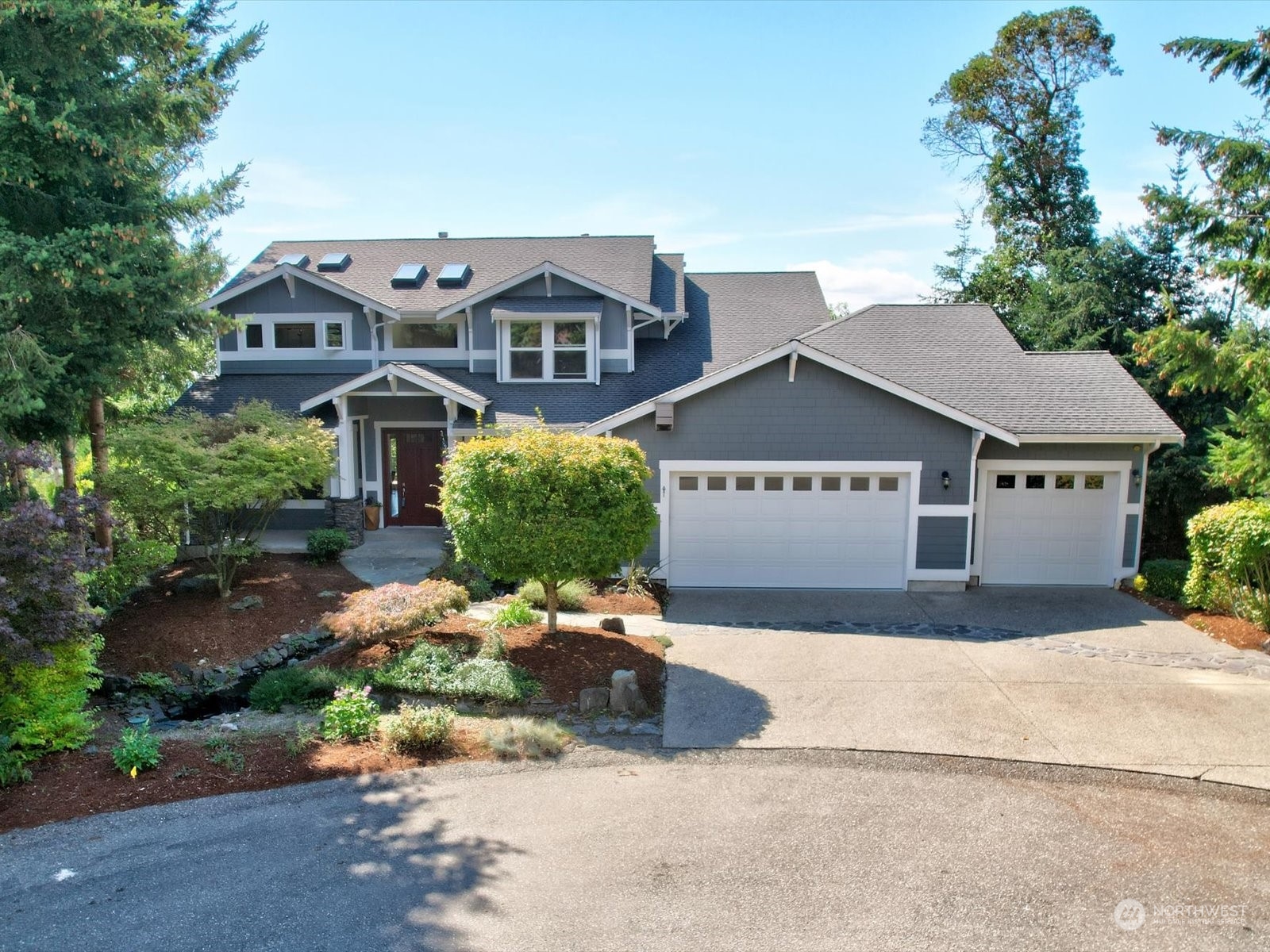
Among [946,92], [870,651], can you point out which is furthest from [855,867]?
[946,92]

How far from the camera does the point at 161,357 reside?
51.8 ft

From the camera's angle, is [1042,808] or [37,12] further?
[37,12]

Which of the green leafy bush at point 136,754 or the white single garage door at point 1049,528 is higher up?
the white single garage door at point 1049,528

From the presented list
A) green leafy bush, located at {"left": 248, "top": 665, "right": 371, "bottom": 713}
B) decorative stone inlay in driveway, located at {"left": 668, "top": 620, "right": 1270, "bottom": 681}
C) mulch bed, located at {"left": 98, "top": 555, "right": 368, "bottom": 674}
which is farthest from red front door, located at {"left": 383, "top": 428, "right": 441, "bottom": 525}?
green leafy bush, located at {"left": 248, "top": 665, "right": 371, "bottom": 713}

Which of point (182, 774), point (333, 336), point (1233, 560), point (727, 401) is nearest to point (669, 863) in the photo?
point (182, 774)

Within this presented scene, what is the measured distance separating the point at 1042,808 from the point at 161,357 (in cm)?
1655

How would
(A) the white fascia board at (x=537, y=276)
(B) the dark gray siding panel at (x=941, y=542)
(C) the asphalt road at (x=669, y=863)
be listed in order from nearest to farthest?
(C) the asphalt road at (x=669, y=863) → (B) the dark gray siding panel at (x=941, y=542) → (A) the white fascia board at (x=537, y=276)

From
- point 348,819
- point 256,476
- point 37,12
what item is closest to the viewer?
point 348,819

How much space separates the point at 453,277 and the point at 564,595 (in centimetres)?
1076

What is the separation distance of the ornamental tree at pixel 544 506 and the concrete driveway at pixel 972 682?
1943mm

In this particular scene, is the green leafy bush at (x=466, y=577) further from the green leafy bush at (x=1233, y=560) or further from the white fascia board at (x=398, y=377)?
the green leafy bush at (x=1233, y=560)

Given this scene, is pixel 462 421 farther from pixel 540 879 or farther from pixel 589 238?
pixel 540 879

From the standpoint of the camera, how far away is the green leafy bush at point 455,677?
9078mm

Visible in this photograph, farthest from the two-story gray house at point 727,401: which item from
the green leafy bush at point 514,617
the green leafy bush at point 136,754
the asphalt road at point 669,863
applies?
the asphalt road at point 669,863
